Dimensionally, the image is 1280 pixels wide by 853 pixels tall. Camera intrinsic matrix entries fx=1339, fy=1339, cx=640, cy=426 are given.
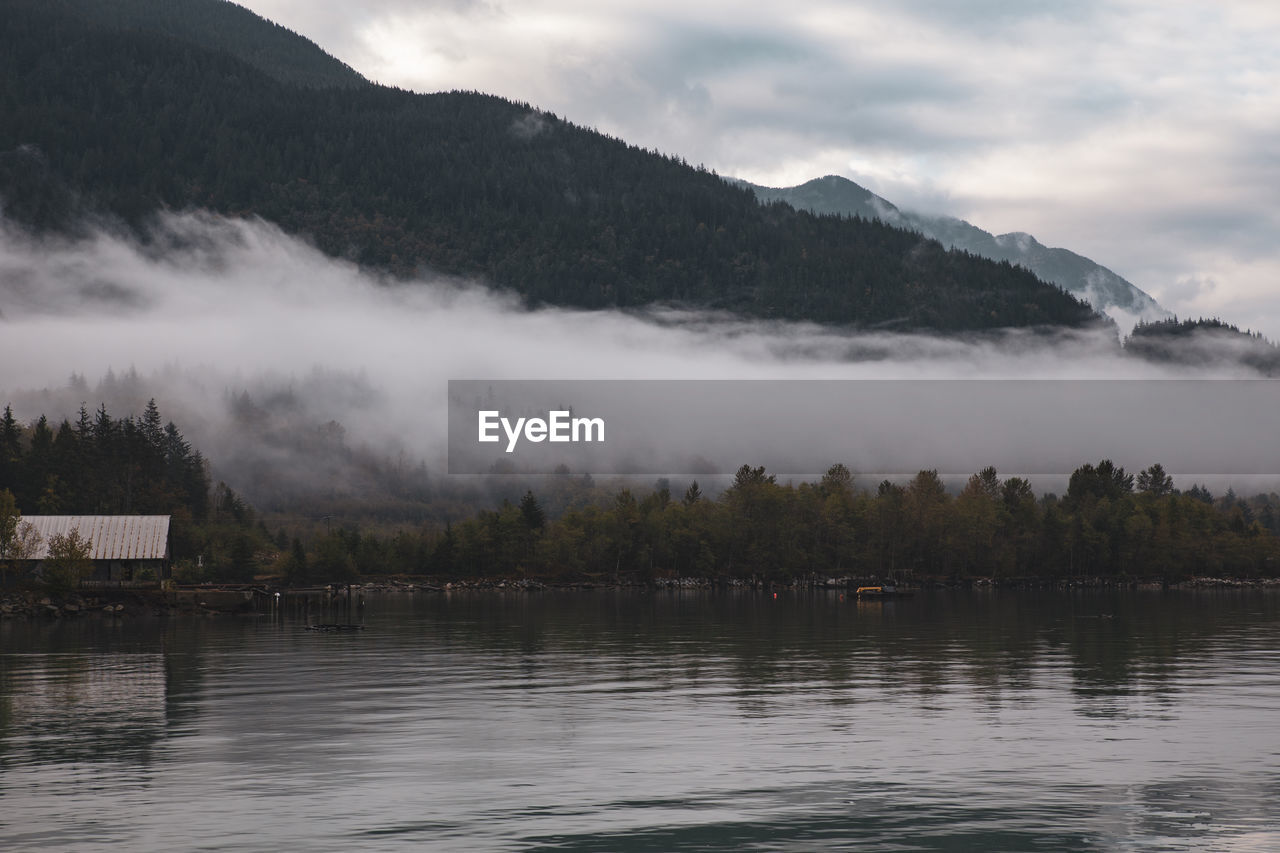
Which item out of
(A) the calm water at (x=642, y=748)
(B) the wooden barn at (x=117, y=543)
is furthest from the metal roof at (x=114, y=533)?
(A) the calm water at (x=642, y=748)

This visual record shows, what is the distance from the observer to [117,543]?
16825cm

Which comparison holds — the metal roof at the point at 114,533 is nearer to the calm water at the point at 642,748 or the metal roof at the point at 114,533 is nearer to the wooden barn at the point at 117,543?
the wooden barn at the point at 117,543

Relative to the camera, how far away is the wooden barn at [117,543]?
547 ft

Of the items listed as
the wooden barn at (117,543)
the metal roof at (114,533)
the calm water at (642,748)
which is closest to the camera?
the calm water at (642,748)

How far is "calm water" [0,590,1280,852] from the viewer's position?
125 ft

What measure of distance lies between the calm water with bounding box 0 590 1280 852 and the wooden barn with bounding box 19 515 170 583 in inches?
2744

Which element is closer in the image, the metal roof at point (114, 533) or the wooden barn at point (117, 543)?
the wooden barn at point (117, 543)

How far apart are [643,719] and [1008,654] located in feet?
148

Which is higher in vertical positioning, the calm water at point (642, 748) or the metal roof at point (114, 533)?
the metal roof at point (114, 533)

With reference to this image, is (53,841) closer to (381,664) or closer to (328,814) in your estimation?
(328,814)

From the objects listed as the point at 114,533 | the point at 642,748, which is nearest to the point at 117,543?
the point at 114,533

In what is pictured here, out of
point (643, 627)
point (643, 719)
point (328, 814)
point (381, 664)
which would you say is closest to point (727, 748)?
point (643, 719)

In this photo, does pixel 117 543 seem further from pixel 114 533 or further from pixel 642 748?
pixel 642 748

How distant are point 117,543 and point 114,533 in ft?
6.94
